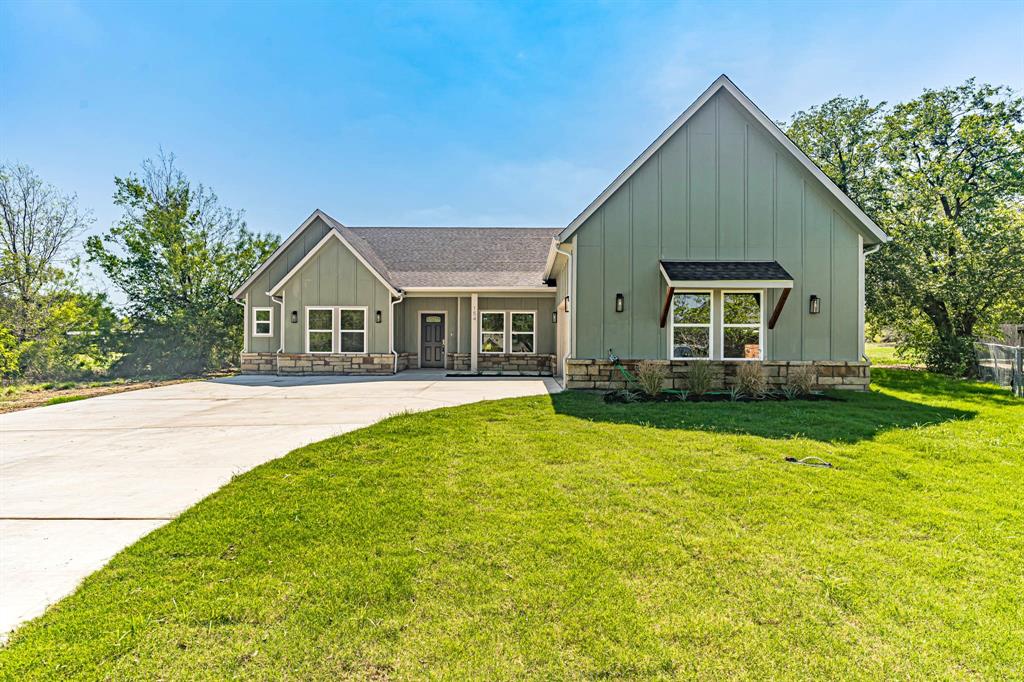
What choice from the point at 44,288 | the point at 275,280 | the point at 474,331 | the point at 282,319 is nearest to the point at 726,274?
the point at 474,331

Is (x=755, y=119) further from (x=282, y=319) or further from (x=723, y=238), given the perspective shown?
(x=282, y=319)

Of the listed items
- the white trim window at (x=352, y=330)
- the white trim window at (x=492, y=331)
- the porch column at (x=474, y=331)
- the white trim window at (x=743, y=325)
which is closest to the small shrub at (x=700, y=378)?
the white trim window at (x=743, y=325)

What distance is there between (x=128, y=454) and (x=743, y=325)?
1140cm

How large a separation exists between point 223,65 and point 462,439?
13745mm

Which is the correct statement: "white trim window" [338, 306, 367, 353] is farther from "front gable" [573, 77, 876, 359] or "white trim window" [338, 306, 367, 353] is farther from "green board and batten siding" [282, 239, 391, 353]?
"front gable" [573, 77, 876, 359]

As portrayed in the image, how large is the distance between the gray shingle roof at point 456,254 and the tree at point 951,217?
1191cm

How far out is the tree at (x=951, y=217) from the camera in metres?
13.7

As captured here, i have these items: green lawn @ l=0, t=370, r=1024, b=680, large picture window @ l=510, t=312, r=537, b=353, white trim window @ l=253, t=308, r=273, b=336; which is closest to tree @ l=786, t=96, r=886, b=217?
large picture window @ l=510, t=312, r=537, b=353

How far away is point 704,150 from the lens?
10148 millimetres

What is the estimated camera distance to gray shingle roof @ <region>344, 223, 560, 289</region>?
53.2ft

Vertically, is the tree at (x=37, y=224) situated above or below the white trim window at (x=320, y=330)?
above

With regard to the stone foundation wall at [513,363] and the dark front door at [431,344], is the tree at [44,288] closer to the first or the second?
the dark front door at [431,344]

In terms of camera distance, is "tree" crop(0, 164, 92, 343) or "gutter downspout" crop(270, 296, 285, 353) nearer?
"gutter downspout" crop(270, 296, 285, 353)

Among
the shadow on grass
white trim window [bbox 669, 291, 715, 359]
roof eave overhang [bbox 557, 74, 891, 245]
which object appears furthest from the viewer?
white trim window [bbox 669, 291, 715, 359]
